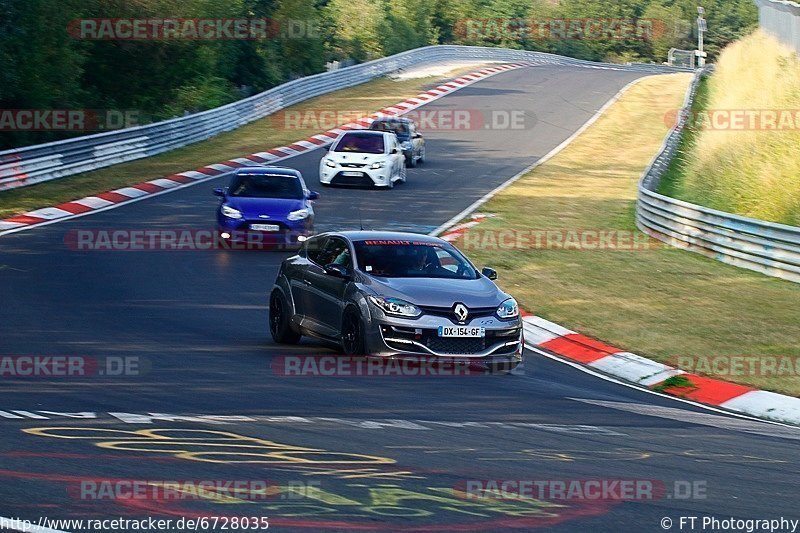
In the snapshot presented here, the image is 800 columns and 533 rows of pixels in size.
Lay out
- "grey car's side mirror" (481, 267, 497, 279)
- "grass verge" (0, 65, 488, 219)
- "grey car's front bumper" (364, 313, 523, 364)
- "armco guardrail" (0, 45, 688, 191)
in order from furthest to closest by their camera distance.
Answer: "armco guardrail" (0, 45, 688, 191) → "grass verge" (0, 65, 488, 219) → "grey car's side mirror" (481, 267, 497, 279) → "grey car's front bumper" (364, 313, 523, 364)

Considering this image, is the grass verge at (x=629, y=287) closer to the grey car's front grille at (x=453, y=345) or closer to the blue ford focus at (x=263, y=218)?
the grey car's front grille at (x=453, y=345)

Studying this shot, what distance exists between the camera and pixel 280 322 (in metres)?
15.0

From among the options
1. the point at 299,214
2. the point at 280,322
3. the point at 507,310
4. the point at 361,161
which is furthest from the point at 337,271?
the point at 361,161

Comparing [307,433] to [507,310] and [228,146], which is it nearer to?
[507,310]

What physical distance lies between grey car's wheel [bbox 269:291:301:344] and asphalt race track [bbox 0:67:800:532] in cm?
18

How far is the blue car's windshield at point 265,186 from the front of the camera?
2358 centimetres

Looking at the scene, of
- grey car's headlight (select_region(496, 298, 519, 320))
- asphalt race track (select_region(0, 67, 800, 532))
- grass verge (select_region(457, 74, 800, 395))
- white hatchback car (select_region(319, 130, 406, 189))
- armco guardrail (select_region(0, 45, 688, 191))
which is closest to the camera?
asphalt race track (select_region(0, 67, 800, 532))

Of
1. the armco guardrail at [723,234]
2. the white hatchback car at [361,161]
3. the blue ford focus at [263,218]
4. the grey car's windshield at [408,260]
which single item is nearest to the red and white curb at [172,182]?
the white hatchback car at [361,161]

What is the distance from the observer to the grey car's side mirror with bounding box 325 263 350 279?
13.9 m

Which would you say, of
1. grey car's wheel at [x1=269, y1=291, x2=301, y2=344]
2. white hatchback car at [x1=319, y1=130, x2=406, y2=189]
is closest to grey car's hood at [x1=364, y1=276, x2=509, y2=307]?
grey car's wheel at [x1=269, y1=291, x2=301, y2=344]

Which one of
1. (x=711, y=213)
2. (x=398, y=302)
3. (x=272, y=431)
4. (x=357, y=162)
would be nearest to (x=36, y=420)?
(x=272, y=431)

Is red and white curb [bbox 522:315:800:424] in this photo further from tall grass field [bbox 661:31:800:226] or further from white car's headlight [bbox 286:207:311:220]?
tall grass field [bbox 661:31:800:226]

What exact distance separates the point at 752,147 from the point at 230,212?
14316 millimetres

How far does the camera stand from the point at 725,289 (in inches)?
796
